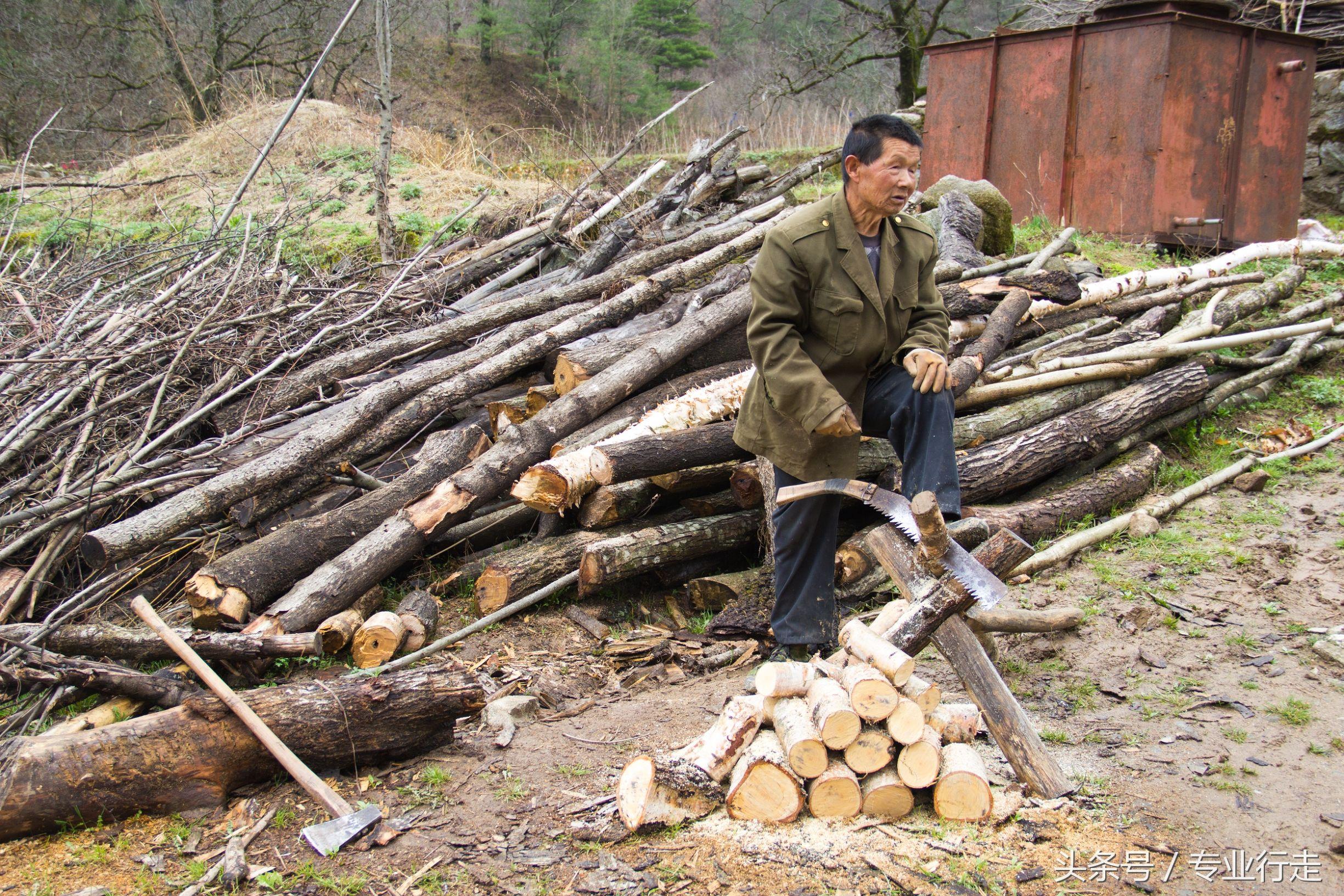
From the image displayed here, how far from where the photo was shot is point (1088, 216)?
32.5 feet

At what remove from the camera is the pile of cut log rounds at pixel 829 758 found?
9.38 feet

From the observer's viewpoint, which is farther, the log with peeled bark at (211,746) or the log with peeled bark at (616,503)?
the log with peeled bark at (616,503)

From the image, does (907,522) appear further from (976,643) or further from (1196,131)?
(1196,131)

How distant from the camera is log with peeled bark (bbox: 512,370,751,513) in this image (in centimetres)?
508

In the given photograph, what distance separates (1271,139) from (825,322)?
937 cm

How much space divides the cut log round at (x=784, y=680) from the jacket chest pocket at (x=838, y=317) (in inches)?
50.6

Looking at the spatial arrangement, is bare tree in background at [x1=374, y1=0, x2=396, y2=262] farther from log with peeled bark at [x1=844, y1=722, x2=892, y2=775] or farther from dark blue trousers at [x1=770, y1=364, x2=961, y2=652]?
log with peeled bark at [x1=844, y1=722, x2=892, y2=775]

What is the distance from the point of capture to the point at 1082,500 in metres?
5.56

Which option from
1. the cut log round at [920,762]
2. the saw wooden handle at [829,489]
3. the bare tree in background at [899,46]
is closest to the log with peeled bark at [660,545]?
the saw wooden handle at [829,489]

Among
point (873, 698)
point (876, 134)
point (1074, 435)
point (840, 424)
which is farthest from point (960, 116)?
point (873, 698)

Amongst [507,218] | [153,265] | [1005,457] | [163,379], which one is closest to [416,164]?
[507,218]

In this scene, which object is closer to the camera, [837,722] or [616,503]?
[837,722]

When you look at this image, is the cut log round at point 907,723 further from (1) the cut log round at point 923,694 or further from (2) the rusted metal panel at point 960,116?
(2) the rusted metal panel at point 960,116

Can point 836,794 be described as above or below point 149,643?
above
